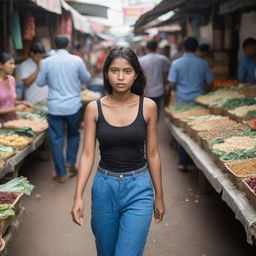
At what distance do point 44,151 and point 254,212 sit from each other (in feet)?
16.9

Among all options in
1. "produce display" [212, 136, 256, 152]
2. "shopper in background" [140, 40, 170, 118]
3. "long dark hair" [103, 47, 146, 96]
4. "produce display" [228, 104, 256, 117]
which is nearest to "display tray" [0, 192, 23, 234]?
"long dark hair" [103, 47, 146, 96]

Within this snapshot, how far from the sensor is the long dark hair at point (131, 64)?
8.65 feet

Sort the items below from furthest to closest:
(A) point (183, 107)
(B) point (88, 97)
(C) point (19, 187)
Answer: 1. (B) point (88, 97)
2. (A) point (183, 107)
3. (C) point (19, 187)

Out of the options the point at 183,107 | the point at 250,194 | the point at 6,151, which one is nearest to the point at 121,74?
the point at 250,194

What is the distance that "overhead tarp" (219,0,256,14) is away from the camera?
7.39 m

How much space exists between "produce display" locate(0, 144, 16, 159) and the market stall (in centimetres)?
229

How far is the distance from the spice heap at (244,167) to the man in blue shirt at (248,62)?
4.04 meters

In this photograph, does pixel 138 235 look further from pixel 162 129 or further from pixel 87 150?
pixel 162 129

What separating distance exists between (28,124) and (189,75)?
295 centimetres

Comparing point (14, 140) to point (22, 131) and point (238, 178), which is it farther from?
point (238, 178)

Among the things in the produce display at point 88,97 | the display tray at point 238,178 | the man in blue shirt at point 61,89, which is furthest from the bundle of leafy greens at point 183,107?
the display tray at point 238,178

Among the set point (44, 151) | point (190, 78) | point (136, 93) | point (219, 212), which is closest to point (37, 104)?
point (44, 151)

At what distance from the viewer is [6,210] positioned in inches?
126

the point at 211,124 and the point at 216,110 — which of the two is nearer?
the point at 211,124
